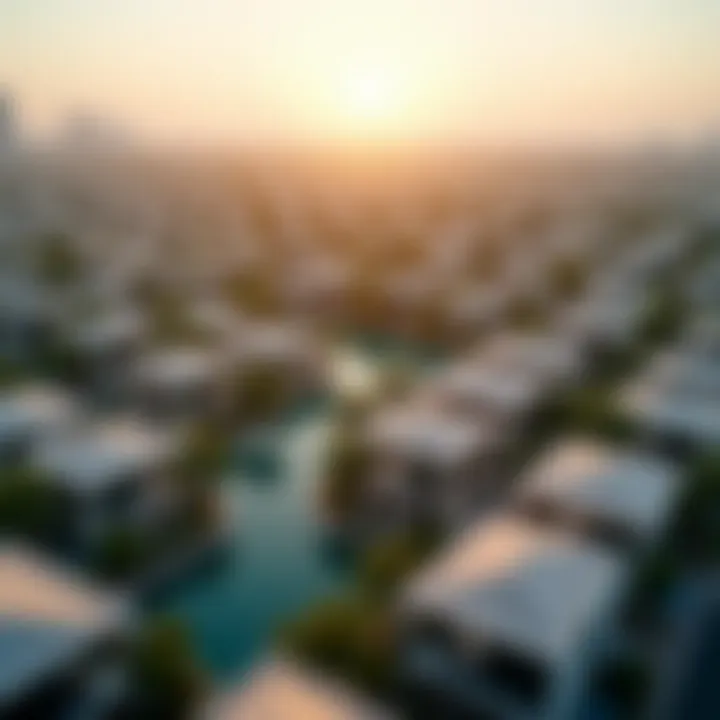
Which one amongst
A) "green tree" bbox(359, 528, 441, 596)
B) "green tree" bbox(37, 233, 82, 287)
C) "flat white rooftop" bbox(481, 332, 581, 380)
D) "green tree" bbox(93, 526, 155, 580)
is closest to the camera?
"green tree" bbox(359, 528, 441, 596)

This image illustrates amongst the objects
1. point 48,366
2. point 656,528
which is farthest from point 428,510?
point 48,366

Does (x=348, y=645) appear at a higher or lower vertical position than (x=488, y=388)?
lower

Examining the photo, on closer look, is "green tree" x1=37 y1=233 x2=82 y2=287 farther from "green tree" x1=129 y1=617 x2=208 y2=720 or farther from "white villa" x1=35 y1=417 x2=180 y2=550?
"green tree" x1=129 y1=617 x2=208 y2=720

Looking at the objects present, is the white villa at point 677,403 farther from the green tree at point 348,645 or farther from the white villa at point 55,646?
the white villa at point 55,646

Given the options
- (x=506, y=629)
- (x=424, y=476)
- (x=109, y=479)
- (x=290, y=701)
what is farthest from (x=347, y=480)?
(x=290, y=701)

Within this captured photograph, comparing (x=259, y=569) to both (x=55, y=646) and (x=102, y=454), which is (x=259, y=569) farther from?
(x=55, y=646)

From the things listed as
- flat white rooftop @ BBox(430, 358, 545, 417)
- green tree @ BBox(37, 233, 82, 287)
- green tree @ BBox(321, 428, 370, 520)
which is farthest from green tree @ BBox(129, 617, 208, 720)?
green tree @ BBox(37, 233, 82, 287)
